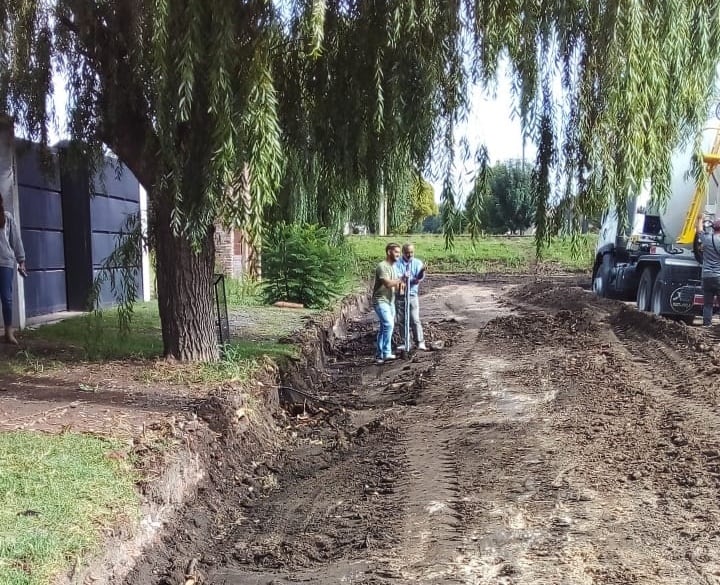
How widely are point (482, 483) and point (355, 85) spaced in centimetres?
361

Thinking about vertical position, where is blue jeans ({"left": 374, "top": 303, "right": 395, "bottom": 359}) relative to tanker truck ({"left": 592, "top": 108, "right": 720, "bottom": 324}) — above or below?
below

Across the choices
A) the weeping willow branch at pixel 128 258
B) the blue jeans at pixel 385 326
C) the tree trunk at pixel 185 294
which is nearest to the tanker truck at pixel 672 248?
the blue jeans at pixel 385 326

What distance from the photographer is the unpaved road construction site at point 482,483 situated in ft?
12.5

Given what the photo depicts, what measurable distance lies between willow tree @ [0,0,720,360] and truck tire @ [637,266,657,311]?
856cm

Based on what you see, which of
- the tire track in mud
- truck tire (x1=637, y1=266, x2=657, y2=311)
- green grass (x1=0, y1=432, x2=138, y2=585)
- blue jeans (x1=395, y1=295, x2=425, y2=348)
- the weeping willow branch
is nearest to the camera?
green grass (x1=0, y1=432, x2=138, y2=585)

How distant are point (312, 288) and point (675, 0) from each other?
1052 cm

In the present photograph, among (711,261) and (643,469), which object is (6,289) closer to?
(643,469)

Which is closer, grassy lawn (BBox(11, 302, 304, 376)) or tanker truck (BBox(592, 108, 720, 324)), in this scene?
grassy lawn (BBox(11, 302, 304, 376))

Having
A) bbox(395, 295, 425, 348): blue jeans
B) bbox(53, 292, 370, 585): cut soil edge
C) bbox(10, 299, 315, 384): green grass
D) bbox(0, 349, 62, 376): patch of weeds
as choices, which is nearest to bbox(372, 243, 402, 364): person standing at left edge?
bbox(395, 295, 425, 348): blue jeans

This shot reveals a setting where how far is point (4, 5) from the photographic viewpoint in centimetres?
693

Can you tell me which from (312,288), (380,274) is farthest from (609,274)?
(380,274)

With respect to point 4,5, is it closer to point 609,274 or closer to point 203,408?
point 203,408

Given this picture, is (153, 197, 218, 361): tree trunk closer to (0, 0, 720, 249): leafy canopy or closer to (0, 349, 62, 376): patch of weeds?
(0, 0, 720, 249): leafy canopy

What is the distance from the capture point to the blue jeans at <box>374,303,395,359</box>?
10.5 m
